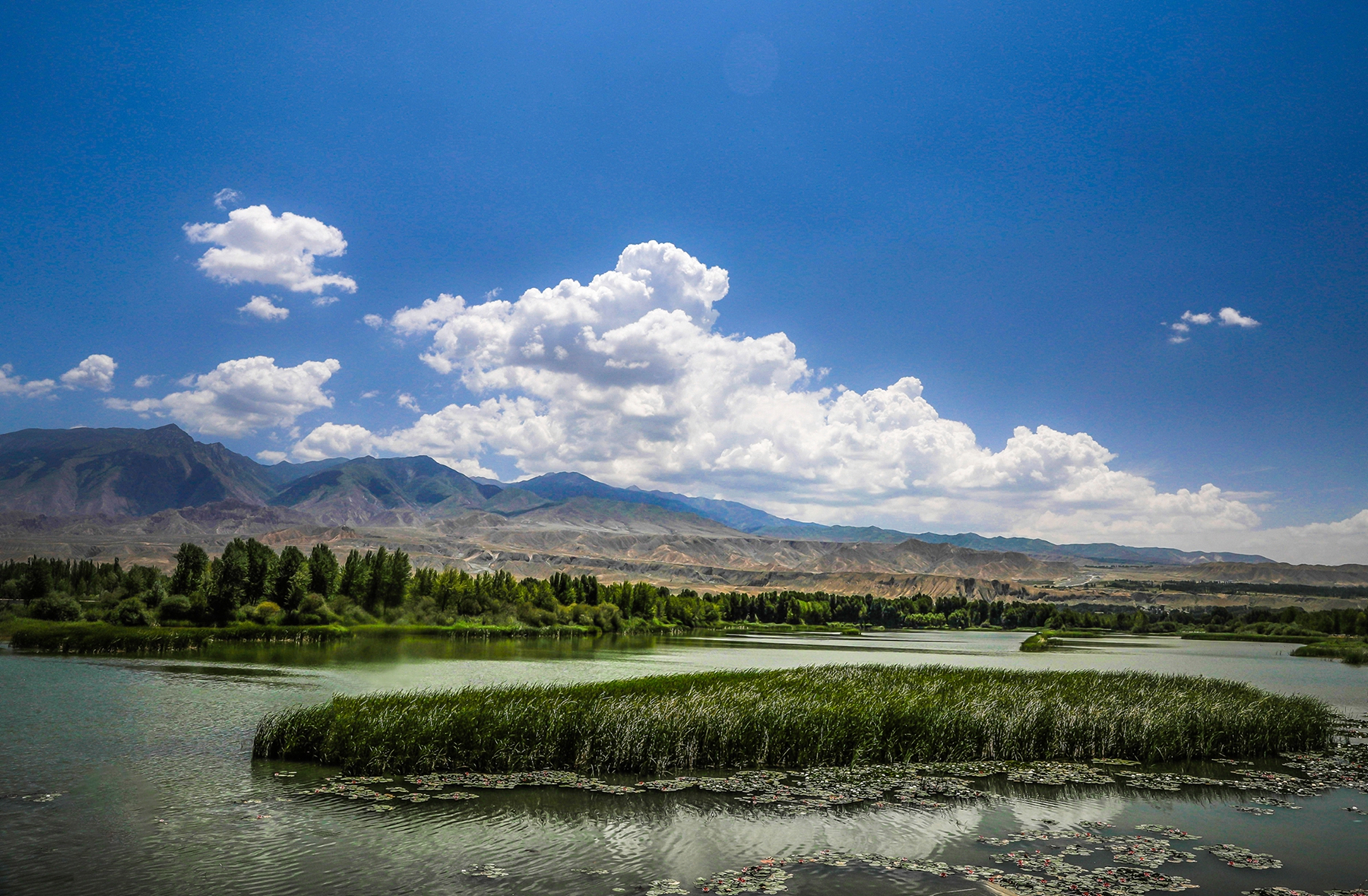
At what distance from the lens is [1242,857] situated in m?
17.6

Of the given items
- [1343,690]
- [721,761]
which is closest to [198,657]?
[721,761]

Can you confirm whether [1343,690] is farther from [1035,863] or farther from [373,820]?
[373,820]

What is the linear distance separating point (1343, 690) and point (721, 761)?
177 ft

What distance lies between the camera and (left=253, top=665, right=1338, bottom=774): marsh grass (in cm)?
2464

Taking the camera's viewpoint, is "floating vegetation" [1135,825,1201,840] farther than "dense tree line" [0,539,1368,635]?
No

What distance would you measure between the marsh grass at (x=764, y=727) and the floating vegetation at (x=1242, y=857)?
10.3m

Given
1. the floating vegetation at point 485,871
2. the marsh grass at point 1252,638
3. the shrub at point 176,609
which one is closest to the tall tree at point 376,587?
the shrub at point 176,609

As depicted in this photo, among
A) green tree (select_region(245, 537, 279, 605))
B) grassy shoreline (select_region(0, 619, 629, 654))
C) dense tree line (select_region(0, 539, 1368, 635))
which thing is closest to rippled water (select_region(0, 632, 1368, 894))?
grassy shoreline (select_region(0, 619, 629, 654))

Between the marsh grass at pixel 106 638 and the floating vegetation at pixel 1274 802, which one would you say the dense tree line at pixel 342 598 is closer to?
the marsh grass at pixel 106 638

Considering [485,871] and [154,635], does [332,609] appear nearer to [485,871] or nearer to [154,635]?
[154,635]

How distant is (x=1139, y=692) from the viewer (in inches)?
1465

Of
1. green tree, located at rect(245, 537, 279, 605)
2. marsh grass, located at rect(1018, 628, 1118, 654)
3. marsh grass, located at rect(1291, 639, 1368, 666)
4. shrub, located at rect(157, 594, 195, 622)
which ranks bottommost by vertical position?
marsh grass, located at rect(1018, 628, 1118, 654)

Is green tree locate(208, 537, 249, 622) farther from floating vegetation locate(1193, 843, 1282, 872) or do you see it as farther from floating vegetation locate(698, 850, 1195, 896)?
floating vegetation locate(1193, 843, 1282, 872)

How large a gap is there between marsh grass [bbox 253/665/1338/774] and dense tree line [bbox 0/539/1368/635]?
8109cm
